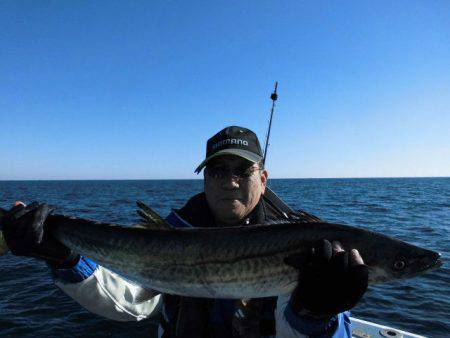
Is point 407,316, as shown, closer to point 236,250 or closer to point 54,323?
point 236,250

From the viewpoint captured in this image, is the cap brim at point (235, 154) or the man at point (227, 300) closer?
the man at point (227, 300)

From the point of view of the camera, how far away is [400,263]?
10.3 feet

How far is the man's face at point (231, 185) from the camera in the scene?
13.1 feet

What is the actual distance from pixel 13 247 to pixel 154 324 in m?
6.19

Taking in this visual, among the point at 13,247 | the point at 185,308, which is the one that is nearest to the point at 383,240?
the point at 185,308

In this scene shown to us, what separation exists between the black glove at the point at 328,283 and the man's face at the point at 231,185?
1.23 m

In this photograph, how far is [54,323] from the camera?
9180 millimetres

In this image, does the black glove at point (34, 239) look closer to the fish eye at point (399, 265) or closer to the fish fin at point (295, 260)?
the fish fin at point (295, 260)

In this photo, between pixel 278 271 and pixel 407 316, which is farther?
pixel 407 316

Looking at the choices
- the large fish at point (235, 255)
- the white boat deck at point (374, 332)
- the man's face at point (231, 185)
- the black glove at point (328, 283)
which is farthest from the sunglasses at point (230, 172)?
the white boat deck at point (374, 332)

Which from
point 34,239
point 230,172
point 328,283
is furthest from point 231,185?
point 34,239

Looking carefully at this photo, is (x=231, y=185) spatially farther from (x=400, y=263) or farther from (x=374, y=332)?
(x=374, y=332)

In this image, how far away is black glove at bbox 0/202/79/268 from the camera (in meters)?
3.58

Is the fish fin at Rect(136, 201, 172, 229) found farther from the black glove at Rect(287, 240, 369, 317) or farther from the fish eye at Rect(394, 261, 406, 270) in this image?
the fish eye at Rect(394, 261, 406, 270)
